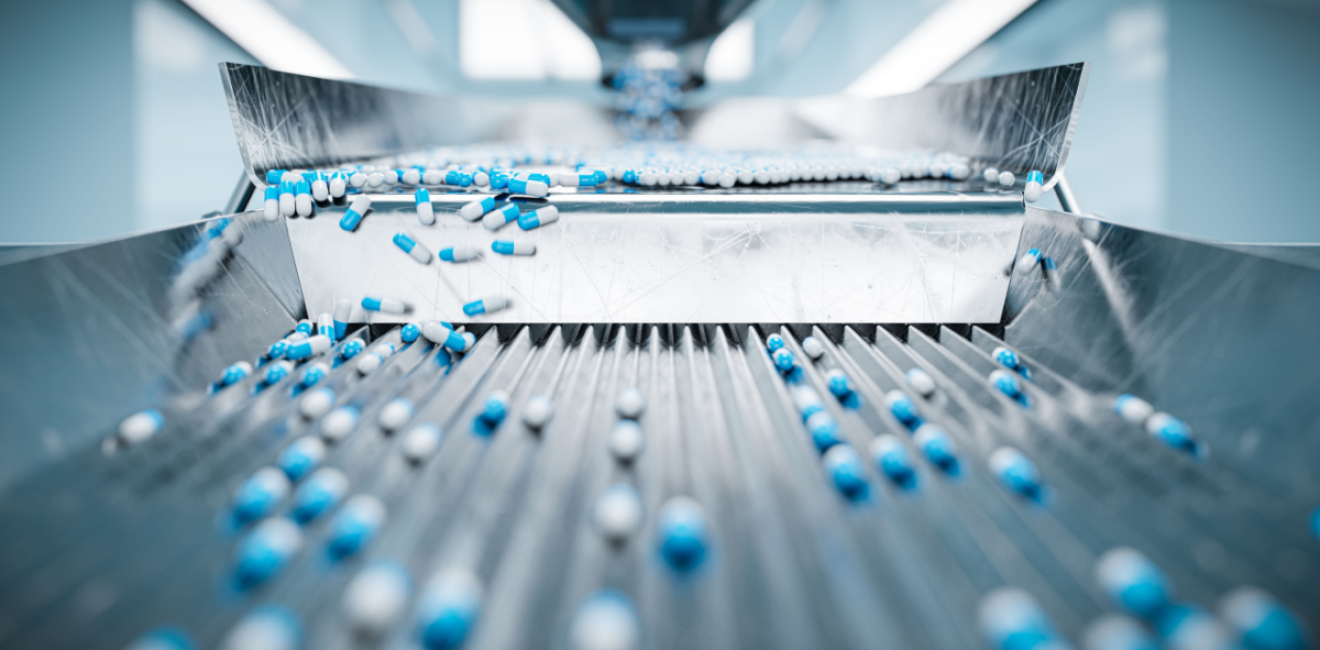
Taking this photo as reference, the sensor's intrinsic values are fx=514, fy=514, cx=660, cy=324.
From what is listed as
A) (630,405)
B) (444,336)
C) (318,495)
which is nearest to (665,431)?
(630,405)

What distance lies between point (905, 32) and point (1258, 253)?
5.12m

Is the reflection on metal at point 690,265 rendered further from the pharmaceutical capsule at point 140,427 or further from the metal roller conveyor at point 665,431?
the pharmaceutical capsule at point 140,427

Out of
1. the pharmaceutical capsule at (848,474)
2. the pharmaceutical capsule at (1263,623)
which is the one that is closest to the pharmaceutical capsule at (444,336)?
the pharmaceutical capsule at (848,474)

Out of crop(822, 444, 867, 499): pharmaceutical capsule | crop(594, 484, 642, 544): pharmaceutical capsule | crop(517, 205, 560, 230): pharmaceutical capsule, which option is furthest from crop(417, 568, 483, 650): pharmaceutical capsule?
crop(517, 205, 560, 230): pharmaceutical capsule

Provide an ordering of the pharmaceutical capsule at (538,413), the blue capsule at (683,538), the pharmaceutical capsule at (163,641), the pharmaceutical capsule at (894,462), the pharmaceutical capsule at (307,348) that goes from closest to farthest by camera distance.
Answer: the pharmaceutical capsule at (163,641) < the blue capsule at (683,538) < the pharmaceutical capsule at (894,462) < the pharmaceutical capsule at (538,413) < the pharmaceutical capsule at (307,348)

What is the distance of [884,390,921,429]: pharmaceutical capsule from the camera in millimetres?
684

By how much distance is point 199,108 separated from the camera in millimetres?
3021

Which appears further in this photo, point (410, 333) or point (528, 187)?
point (528, 187)

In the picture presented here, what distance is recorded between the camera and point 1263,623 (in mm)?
380

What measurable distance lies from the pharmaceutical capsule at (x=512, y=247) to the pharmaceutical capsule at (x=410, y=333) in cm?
21

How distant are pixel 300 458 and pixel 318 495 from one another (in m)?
0.08

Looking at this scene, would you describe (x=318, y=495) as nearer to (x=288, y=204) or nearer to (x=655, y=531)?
(x=655, y=531)

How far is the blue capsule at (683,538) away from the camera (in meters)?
0.47

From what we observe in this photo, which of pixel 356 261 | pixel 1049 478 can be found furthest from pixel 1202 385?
pixel 356 261
